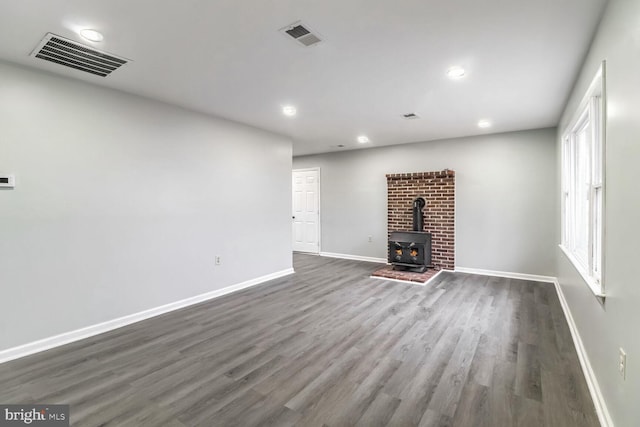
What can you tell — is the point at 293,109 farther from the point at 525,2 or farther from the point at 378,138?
the point at 525,2

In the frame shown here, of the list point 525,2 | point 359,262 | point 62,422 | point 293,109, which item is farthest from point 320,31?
point 359,262

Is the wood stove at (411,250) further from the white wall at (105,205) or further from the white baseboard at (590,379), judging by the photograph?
the white wall at (105,205)

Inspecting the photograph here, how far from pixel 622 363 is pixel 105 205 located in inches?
162

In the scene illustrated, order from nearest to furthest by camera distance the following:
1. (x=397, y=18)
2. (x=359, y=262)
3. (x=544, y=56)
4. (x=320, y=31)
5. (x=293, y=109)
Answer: (x=397, y=18) < (x=320, y=31) < (x=544, y=56) < (x=293, y=109) < (x=359, y=262)

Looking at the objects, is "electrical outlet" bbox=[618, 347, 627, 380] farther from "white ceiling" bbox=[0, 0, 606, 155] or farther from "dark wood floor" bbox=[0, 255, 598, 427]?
"white ceiling" bbox=[0, 0, 606, 155]

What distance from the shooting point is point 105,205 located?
3197 millimetres

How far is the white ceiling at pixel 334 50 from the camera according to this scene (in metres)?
1.97

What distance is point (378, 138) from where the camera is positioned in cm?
578

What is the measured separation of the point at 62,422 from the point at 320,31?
299 cm

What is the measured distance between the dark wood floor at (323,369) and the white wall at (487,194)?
5.26ft

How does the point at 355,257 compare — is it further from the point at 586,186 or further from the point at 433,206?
the point at 586,186

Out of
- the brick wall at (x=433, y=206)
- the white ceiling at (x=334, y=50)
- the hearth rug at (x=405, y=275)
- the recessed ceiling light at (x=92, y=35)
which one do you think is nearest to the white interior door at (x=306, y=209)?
the brick wall at (x=433, y=206)

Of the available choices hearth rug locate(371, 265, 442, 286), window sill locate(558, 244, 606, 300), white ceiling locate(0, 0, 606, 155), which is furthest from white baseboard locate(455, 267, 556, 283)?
white ceiling locate(0, 0, 606, 155)

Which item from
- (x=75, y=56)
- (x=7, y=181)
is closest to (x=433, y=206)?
(x=75, y=56)
